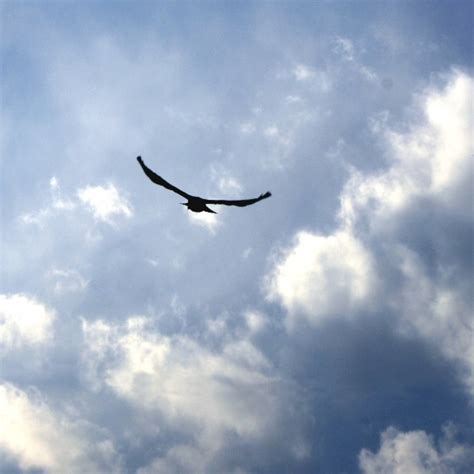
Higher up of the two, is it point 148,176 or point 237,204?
point 148,176

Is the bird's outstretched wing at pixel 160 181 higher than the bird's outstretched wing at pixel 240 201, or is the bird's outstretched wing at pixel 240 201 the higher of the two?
the bird's outstretched wing at pixel 160 181

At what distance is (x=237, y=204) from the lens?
26.6m

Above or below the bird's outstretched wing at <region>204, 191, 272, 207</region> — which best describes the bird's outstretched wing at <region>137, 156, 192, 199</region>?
above

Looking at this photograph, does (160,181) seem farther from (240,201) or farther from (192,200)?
(240,201)

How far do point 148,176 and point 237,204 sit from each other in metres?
5.55

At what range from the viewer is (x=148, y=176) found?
93.1ft

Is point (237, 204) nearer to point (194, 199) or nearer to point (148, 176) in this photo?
point (194, 199)

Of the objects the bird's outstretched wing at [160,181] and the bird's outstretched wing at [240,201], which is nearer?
the bird's outstretched wing at [240,201]

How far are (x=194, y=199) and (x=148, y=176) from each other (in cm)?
287

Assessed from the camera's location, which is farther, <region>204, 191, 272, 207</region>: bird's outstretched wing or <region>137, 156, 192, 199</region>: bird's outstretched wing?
<region>137, 156, 192, 199</region>: bird's outstretched wing

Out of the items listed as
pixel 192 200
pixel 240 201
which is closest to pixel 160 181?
pixel 192 200

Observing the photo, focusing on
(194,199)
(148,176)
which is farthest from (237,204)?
(148,176)

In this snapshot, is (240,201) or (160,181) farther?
(160,181)

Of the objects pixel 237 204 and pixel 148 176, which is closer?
pixel 237 204
